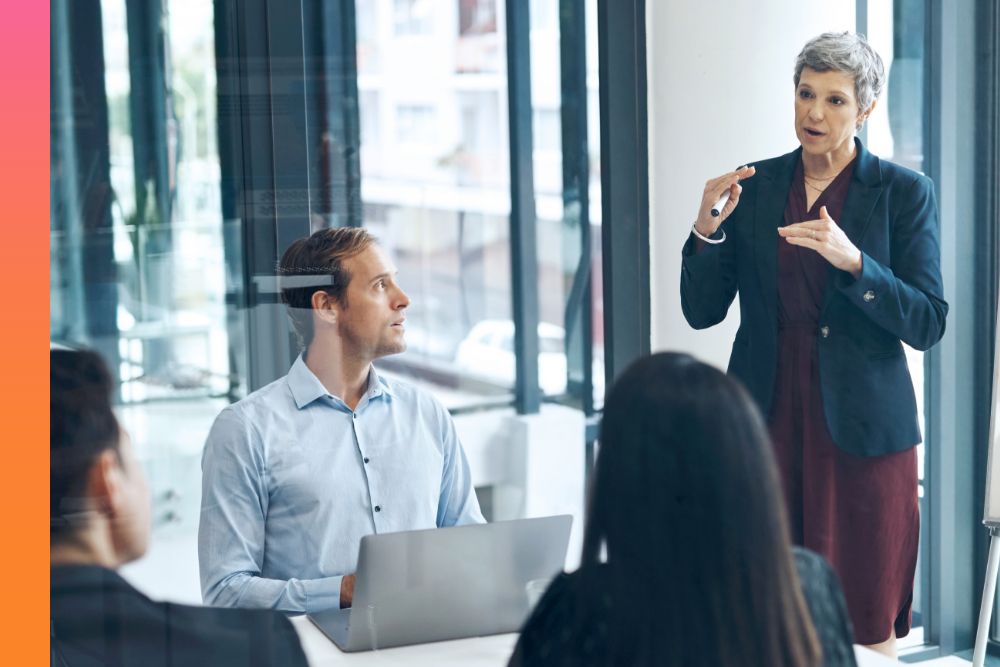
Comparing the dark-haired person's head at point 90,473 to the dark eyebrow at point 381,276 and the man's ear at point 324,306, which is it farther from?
the dark eyebrow at point 381,276

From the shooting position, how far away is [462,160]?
2600 millimetres

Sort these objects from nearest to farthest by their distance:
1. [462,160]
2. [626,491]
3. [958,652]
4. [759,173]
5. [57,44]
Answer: [626,491] < [57,44] < [462,160] < [759,173] < [958,652]

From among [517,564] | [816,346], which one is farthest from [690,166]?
[517,564]

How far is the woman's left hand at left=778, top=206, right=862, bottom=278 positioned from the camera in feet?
9.09

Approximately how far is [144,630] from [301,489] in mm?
453

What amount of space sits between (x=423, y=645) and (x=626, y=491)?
67 cm

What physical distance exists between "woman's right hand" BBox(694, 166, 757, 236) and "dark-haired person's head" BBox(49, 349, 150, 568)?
4.79ft

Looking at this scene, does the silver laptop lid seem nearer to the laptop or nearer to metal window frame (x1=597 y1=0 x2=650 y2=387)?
the laptop

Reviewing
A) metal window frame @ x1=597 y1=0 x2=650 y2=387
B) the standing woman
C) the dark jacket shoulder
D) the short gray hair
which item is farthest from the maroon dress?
the dark jacket shoulder

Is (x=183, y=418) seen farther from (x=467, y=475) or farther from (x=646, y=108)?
(x=646, y=108)

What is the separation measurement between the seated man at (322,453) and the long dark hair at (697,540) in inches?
35.4

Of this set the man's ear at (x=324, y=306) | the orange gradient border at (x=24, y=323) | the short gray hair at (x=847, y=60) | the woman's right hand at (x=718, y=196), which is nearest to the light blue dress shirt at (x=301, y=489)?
the man's ear at (x=324, y=306)

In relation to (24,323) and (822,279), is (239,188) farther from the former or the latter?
(822,279)

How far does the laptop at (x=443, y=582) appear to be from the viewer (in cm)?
201
